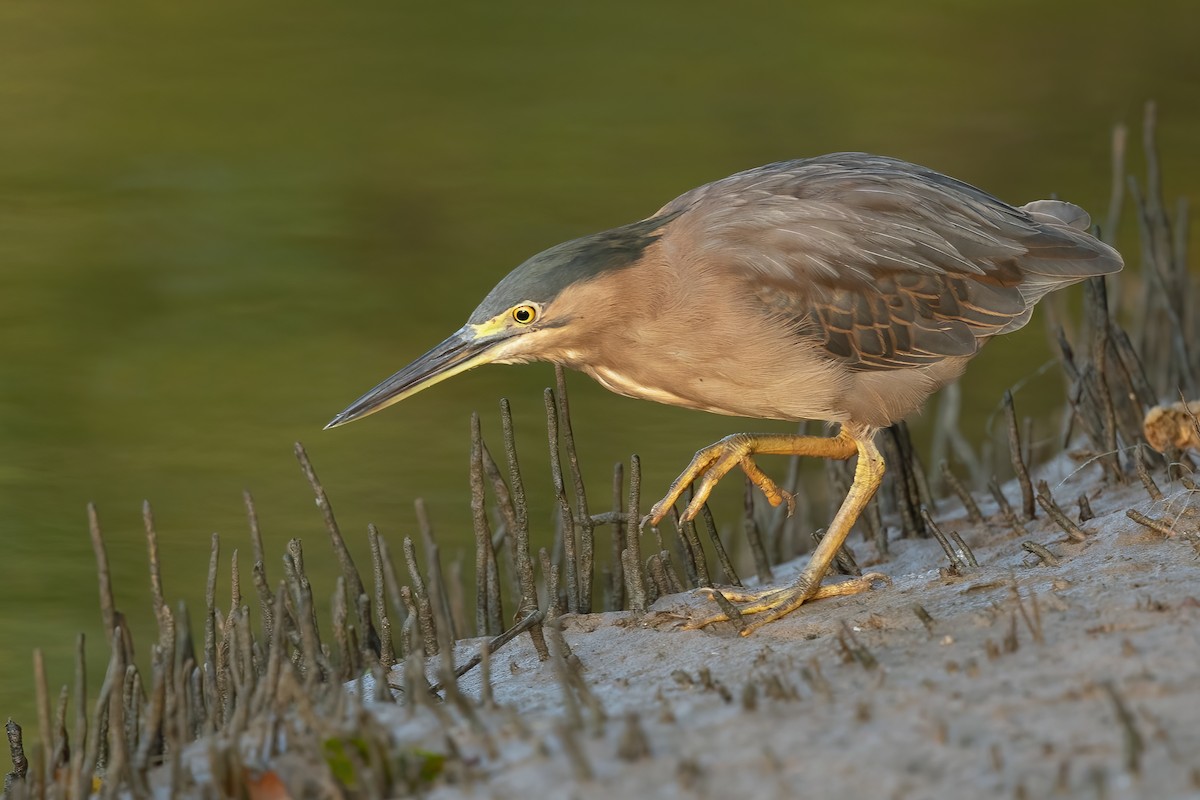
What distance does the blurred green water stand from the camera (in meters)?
7.29

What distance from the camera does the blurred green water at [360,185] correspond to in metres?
7.29

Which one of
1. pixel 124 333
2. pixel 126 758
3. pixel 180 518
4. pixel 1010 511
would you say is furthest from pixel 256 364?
pixel 126 758

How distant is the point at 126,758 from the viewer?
3.14m

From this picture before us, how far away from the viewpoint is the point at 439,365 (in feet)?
14.8

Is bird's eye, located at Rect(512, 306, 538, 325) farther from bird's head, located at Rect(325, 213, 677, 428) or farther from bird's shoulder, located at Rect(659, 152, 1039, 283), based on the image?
bird's shoulder, located at Rect(659, 152, 1039, 283)

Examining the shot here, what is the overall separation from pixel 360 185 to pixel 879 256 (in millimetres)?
7152

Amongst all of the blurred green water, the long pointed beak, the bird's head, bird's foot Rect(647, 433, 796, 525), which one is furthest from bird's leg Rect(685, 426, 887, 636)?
the blurred green water

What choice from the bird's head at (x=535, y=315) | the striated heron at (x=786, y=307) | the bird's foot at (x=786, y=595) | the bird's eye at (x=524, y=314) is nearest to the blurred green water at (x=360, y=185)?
the bird's head at (x=535, y=315)

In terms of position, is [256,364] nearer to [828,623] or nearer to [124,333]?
[124,333]

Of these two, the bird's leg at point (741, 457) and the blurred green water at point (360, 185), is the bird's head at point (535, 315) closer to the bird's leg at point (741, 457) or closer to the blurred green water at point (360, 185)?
the bird's leg at point (741, 457)

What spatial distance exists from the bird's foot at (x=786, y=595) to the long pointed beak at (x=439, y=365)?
996 millimetres

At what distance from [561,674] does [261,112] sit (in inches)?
379

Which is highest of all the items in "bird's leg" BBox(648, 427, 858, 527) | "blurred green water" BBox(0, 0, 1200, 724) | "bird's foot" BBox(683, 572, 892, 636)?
"blurred green water" BBox(0, 0, 1200, 724)

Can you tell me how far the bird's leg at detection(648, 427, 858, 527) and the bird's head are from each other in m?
0.54
